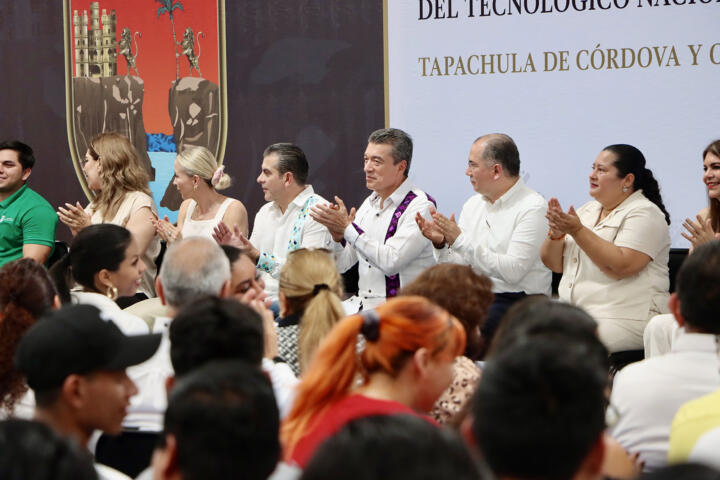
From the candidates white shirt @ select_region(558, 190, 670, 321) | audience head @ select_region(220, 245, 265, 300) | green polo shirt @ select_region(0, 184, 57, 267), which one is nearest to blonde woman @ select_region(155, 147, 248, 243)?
green polo shirt @ select_region(0, 184, 57, 267)

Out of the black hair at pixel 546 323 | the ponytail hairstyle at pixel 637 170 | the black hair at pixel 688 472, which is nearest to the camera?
the black hair at pixel 688 472

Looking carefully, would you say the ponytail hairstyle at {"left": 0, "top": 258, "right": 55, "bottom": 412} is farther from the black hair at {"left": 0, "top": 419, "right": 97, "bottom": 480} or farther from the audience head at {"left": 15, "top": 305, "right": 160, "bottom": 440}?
the black hair at {"left": 0, "top": 419, "right": 97, "bottom": 480}

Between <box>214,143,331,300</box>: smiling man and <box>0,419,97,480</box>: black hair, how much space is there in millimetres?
3697

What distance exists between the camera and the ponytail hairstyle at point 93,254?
3.46m

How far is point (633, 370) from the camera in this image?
2154 mm

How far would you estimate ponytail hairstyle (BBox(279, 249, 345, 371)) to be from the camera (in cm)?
295

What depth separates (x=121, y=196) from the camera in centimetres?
511

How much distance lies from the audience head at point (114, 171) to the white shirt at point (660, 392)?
3613 mm

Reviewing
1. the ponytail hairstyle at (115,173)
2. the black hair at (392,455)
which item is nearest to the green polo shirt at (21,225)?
the ponytail hairstyle at (115,173)

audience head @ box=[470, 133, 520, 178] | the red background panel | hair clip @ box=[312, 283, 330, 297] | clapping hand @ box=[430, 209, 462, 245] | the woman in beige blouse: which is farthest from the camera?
the red background panel

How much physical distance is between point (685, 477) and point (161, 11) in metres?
5.62

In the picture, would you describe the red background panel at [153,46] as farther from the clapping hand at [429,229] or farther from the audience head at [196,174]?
the clapping hand at [429,229]

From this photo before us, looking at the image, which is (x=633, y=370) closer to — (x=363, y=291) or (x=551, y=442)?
(x=551, y=442)

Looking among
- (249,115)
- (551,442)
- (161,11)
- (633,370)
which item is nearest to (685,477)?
(551,442)
